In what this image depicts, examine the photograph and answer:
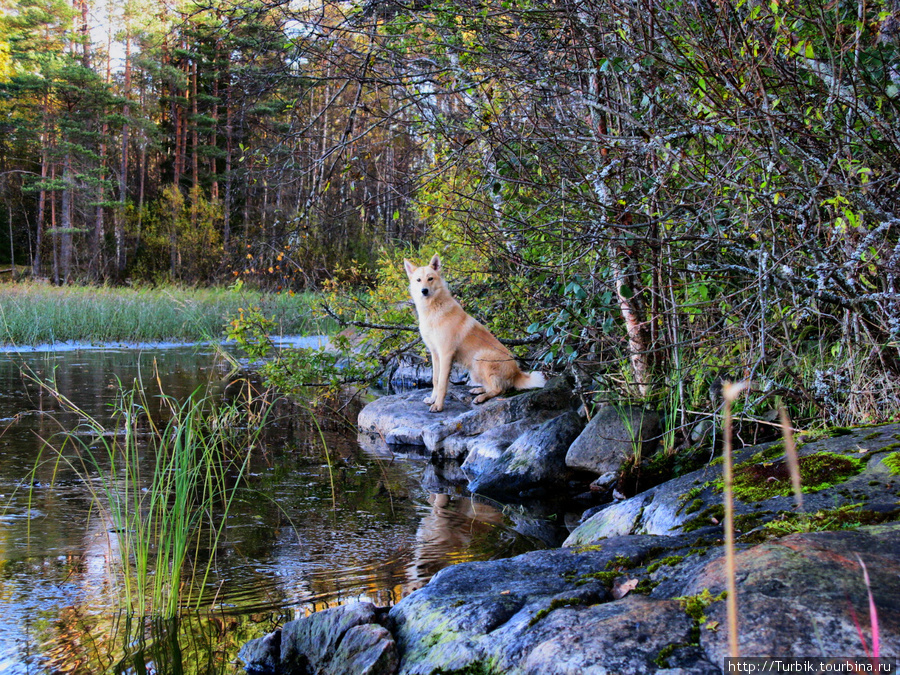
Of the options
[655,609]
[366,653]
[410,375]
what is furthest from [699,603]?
[410,375]

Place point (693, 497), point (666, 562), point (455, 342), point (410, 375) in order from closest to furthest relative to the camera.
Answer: point (666, 562) < point (693, 497) < point (455, 342) < point (410, 375)

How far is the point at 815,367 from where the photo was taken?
4.69 metres

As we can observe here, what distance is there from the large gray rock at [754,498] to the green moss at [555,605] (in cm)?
88

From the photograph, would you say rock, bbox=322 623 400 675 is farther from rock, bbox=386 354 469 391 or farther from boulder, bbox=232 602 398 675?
rock, bbox=386 354 469 391

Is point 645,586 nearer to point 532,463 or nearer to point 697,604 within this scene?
point 697,604

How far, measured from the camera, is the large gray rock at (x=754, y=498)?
9.43 ft

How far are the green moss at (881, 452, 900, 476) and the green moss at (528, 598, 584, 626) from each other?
163 cm

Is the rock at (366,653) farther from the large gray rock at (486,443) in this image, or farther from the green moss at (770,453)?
the large gray rock at (486,443)

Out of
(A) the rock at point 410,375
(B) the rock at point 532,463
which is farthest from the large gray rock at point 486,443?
(A) the rock at point 410,375

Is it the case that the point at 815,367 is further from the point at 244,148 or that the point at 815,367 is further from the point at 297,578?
the point at 244,148

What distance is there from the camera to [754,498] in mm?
3113

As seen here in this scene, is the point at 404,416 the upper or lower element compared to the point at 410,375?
upper

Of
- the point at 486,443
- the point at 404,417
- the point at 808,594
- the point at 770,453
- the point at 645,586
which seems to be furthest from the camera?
the point at 404,417

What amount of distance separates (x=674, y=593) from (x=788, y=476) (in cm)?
134
